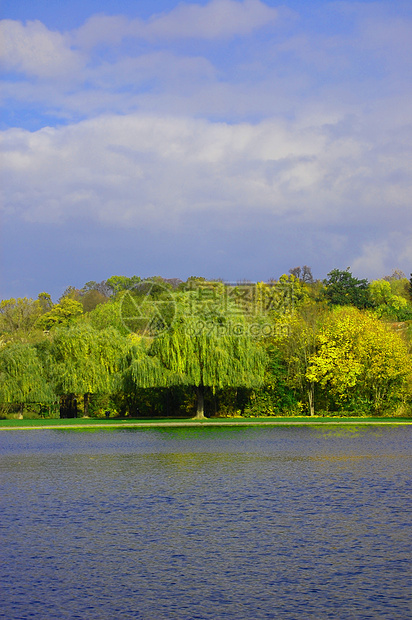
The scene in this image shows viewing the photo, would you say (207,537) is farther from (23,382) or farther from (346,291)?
(346,291)

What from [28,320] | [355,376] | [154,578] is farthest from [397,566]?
[28,320]

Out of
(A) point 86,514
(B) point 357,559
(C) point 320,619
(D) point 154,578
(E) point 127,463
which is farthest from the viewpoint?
(E) point 127,463

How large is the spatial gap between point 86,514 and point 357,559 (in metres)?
6.44

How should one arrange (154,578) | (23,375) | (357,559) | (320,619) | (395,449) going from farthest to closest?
1. (23,375)
2. (395,449)
3. (357,559)
4. (154,578)
5. (320,619)

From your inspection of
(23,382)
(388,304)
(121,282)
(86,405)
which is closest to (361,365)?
(86,405)

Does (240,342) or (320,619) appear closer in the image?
(320,619)

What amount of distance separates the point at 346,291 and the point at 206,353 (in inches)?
1584

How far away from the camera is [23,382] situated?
4962 centimetres

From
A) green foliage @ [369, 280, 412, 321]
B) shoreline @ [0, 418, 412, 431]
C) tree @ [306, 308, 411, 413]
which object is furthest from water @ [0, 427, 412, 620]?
green foliage @ [369, 280, 412, 321]

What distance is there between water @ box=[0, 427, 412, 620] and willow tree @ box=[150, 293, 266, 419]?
1893 centimetres

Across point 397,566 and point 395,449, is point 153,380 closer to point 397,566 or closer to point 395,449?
point 395,449

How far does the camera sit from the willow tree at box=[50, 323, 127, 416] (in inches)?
1934

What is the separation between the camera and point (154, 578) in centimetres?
1084

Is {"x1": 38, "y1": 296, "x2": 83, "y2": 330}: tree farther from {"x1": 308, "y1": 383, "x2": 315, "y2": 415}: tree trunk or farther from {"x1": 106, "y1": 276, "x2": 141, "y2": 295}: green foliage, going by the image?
{"x1": 308, "y1": 383, "x2": 315, "y2": 415}: tree trunk
